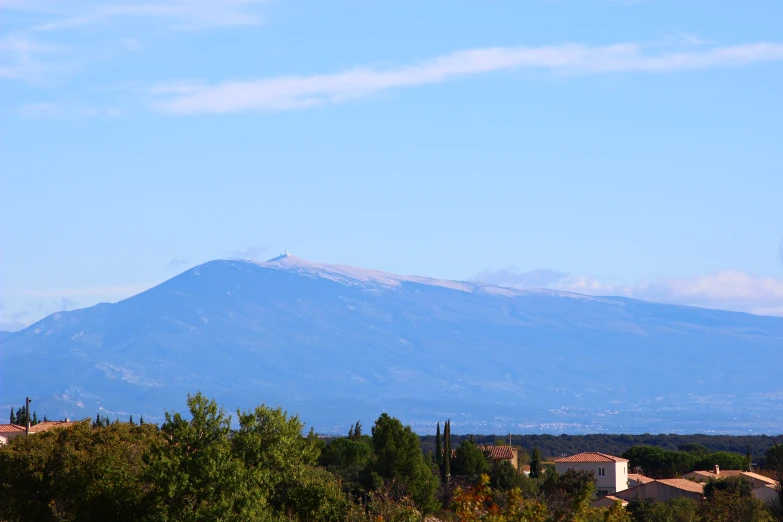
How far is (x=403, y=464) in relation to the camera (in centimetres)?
7181

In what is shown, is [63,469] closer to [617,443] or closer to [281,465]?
[281,465]

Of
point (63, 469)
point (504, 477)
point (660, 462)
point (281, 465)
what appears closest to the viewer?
point (281, 465)

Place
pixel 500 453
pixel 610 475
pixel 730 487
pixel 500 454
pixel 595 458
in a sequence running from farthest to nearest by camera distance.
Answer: pixel 500 453, pixel 500 454, pixel 595 458, pixel 610 475, pixel 730 487

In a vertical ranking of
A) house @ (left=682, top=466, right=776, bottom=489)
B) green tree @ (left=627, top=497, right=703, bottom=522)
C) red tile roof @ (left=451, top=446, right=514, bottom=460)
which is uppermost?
red tile roof @ (left=451, top=446, right=514, bottom=460)

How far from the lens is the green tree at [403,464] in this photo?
69.4 meters

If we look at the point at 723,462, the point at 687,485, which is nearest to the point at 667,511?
the point at 687,485

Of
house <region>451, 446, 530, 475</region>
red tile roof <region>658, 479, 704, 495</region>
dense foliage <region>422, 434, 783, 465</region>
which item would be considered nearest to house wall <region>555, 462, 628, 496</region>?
house <region>451, 446, 530, 475</region>

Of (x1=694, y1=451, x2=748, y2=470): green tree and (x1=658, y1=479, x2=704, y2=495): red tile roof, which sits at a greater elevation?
(x1=694, y1=451, x2=748, y2=470): green tree

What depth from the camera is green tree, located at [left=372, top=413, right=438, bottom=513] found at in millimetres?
69375

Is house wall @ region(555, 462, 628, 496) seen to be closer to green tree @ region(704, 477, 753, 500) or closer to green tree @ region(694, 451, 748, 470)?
green tree @ region(694, 451, 748, 470)

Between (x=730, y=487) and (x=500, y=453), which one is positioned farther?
(x=500, y=453)

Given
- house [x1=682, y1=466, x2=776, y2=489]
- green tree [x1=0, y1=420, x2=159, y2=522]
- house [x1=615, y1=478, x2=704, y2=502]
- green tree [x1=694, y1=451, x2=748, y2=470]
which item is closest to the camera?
green tree [x1=0, y1=420, x2=159, y2=522]

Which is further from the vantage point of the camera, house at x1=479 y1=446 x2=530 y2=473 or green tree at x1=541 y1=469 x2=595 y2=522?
house at x1=479 y1=446 x2=530 y2=473

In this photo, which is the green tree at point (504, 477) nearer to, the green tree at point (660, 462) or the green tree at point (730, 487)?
the green tree at point (730, 487)
